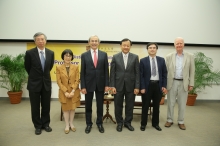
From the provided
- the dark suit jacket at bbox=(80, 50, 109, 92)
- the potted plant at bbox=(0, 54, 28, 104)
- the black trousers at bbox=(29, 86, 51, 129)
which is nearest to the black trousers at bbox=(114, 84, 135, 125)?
the dark suit jacket at bbox=(80, 50, 109, 92)

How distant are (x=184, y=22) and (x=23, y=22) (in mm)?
4549

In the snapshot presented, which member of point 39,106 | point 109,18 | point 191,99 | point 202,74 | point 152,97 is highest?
point 109,18

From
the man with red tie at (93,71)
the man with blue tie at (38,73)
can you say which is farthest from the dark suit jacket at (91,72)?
the man with blue tie at (38,73)

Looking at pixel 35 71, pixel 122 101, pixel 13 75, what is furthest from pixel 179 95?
pixel 13 75

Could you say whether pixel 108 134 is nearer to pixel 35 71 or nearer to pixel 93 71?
pixel 93 71

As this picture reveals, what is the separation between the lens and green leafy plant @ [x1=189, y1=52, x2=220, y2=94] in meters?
4.96

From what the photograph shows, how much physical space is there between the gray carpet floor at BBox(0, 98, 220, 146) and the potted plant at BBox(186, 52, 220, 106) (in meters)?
0.98

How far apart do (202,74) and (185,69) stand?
2.11 m

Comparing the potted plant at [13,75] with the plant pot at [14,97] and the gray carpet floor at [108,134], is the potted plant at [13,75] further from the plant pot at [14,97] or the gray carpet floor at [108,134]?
the gray carpet floor at [108,134]

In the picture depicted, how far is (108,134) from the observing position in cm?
316

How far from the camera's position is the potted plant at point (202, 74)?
497cm

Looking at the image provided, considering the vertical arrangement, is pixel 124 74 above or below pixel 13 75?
above

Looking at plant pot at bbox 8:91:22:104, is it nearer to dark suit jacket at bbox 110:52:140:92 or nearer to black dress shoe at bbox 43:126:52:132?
black dress shoe at bbox 43:126:52:132

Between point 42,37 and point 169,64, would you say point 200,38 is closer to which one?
point 169,64
